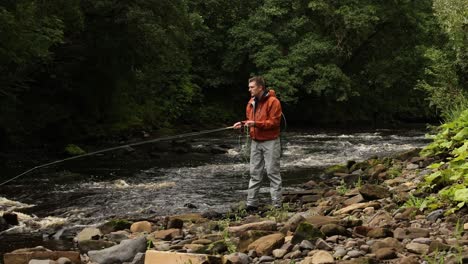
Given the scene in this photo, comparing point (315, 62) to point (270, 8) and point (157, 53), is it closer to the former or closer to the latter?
point (270, 8)

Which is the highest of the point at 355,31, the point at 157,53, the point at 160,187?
the point at 355,31

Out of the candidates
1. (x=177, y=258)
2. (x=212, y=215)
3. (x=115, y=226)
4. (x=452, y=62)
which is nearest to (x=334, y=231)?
(x=177, y=258)

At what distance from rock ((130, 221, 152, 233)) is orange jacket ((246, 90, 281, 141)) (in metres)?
2.11

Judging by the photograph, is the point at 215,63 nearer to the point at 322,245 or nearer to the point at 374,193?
the point at 374,193

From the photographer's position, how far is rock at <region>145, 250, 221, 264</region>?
4.89 meters

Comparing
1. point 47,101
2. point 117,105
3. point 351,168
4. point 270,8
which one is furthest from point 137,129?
point 351,168

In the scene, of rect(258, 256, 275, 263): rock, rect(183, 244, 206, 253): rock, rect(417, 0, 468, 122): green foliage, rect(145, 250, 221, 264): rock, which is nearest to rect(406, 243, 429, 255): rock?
rect(258, 256, 275, 263): rock

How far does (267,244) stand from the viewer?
5598 millimetres

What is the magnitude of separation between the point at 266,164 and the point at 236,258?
3430mm

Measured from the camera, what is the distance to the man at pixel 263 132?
8234 millimetres

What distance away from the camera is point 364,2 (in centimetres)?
3297

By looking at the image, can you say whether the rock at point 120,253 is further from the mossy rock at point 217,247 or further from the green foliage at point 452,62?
the green foliage at point 452,62

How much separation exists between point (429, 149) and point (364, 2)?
24868 millimetres

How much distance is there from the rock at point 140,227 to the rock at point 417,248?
13.1 feet
